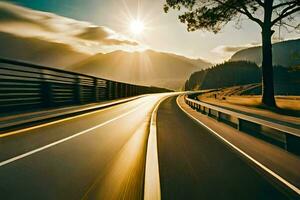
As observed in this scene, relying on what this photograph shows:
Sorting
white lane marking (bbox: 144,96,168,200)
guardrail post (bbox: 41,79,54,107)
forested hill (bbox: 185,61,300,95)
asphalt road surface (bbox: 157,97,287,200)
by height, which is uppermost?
forested hill (bbox: 185,61,300,95)

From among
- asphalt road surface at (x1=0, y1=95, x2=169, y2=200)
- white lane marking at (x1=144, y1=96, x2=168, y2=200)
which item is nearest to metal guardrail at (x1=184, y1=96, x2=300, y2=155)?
white lane marking at (x1=144, y1=96, x2=168, y2=200)

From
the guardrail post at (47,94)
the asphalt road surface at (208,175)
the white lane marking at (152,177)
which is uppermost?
Answer: the guardrail post at (47,94)

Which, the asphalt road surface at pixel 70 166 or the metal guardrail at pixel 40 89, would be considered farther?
the metal guardrail at pixel 40 89

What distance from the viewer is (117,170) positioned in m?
5.21

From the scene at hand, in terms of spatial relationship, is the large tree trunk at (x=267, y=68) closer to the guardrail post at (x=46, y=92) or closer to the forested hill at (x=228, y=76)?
the guardrail post at (x=46, y=92)

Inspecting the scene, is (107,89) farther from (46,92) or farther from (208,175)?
(208,175)

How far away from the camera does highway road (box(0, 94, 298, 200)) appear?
4.04m

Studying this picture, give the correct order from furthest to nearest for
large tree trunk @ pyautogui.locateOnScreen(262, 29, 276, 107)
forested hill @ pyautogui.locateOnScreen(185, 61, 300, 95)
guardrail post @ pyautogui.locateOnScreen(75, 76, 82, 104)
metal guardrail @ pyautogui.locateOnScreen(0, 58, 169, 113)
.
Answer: forested hill @ pyautogui.locateOnScreen(185, 61, 300, 95) < large tree trunk @ pyautogui.locateOnScreen(262, 29, 276, 107) < guardrail post @ pyautogui.locateOnScreen(75, 76, 82, 104) < metal guardrail @ pyautogui.locateOnScreen(0, 58, 169, 113)

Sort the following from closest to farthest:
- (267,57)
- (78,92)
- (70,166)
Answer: (70,166)
(78,92)
(267,57)

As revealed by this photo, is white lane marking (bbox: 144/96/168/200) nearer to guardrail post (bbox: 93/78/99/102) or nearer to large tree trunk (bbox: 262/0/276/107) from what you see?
large tree trunk (bbox: 262/0/276/107)

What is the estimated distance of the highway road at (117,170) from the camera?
13.3 feet

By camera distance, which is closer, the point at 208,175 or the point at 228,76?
the point at 208,175

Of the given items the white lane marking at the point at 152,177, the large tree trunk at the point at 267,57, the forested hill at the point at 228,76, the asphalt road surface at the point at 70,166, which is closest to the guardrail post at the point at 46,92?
the asphalt road surface at the point at 70,166

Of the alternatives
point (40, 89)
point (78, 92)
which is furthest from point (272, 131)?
point (78, 92)
